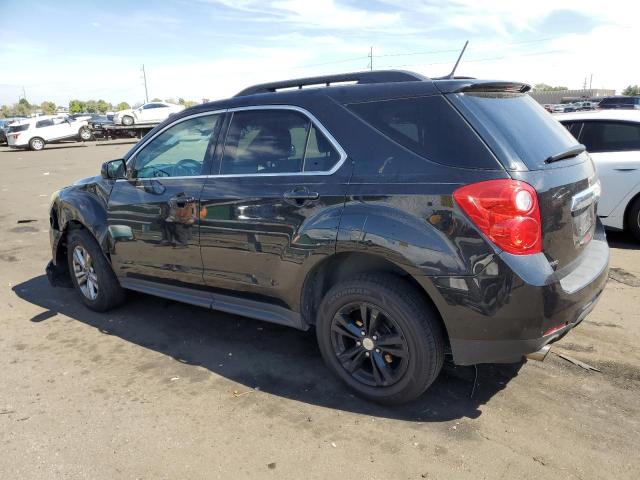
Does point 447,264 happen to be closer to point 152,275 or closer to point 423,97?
point 423,97

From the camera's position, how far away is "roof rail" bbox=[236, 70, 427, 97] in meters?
3.04

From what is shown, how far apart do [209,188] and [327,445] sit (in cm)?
191

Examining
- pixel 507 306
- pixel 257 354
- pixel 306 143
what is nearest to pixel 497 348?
pixel 507 306

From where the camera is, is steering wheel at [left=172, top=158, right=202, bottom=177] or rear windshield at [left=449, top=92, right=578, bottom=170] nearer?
rear windshield at [left=449, top=92, right=578, bottom=170]

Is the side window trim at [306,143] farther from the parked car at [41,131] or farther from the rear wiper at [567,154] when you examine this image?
the parked car at [41,131]

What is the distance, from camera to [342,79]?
131 inches

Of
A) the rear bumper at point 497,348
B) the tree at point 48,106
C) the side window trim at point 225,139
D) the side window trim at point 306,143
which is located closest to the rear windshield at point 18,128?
the side window trim at point 225,139

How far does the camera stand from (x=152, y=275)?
4.21 m

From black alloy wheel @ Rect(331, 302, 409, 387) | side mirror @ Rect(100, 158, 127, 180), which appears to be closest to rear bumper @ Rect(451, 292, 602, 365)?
black alloy wheel @ Rect(331, 302, 409, 387)

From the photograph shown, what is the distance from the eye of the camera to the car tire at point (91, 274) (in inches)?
181

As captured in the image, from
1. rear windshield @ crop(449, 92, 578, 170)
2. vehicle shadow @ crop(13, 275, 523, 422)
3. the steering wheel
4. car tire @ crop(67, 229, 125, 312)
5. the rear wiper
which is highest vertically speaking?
rear windshield @ crop(449, 92, 578, 170)

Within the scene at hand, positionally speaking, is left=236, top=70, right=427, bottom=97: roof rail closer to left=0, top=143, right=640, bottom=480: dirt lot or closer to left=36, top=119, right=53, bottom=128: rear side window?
left=0, top=143, right=640, bottom=480: dirt lot

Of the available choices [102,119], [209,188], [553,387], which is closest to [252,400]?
[209,188]

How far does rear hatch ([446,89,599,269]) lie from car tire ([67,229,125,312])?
3.41m
